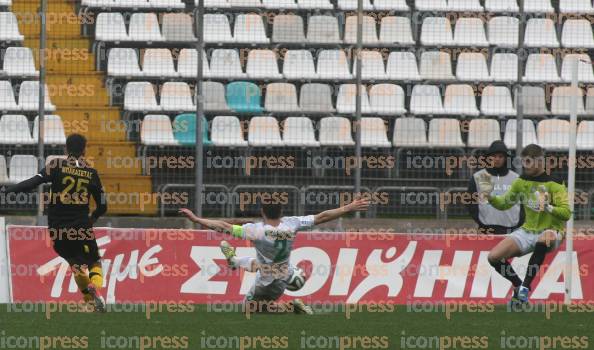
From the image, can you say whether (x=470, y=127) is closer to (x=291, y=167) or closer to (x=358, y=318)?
(x=291, y=167)

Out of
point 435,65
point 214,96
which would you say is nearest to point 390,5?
point 435,65

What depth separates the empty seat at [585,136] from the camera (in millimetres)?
19516

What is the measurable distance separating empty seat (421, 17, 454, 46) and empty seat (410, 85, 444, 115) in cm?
110

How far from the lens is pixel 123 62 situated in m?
20.0

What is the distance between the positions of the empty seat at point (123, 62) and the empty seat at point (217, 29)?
1183mm

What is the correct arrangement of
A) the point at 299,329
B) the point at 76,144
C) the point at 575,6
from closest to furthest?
the point at 299,329 → the point at 76,144 → the point at 575,6

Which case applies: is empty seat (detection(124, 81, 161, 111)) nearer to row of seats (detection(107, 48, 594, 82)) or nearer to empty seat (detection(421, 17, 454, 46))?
row of seats (detection(107, 48, 594, 82))

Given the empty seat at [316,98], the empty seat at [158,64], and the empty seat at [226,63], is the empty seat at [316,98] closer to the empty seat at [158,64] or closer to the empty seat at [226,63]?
the empty seat at [226,63]

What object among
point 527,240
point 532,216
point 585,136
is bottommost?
point 527,240

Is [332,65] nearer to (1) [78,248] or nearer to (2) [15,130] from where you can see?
(2) [15,130]

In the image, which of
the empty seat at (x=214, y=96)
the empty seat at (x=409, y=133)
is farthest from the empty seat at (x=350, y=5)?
the empty seat at (x=214, y=96)

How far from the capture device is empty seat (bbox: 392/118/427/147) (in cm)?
1898

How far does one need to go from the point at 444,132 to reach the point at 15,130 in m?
6.14

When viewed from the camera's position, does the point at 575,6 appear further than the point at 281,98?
Yes
